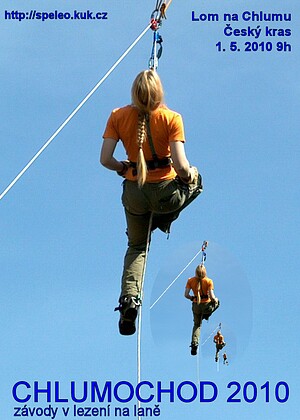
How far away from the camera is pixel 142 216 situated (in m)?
11.9

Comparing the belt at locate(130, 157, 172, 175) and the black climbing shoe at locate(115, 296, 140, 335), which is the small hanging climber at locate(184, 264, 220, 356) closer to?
the black climbing shoe at locate(115, 296, 140, 335)

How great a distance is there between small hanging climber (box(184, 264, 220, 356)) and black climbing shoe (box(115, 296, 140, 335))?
392cm

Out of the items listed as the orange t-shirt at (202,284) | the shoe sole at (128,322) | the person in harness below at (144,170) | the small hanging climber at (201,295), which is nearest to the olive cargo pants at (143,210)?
the person in harness below at (144,170)

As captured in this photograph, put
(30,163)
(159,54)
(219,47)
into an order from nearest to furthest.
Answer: (30,163) < (159,54) < (219,47)

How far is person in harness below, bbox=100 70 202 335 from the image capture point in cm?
1088

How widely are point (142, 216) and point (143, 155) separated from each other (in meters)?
0.99

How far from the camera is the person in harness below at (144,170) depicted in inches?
428

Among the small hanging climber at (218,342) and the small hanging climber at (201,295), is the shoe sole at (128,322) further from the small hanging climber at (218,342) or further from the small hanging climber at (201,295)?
the small hanging climber at (218,342)

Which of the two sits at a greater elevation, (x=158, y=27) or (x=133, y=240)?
(x=158, y=27)

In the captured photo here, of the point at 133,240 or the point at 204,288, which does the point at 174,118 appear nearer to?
the point at 133,240

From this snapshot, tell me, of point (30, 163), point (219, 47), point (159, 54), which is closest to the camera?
point (30, 163)

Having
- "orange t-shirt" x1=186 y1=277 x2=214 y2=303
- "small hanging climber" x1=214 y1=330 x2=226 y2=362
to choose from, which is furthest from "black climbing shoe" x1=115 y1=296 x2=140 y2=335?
"small hanging climber" x1=214 y1=330 x2=226 y2=362

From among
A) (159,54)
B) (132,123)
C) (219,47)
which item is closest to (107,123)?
(132,123)

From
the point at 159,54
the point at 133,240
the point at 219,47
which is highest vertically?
the point at 219,47
